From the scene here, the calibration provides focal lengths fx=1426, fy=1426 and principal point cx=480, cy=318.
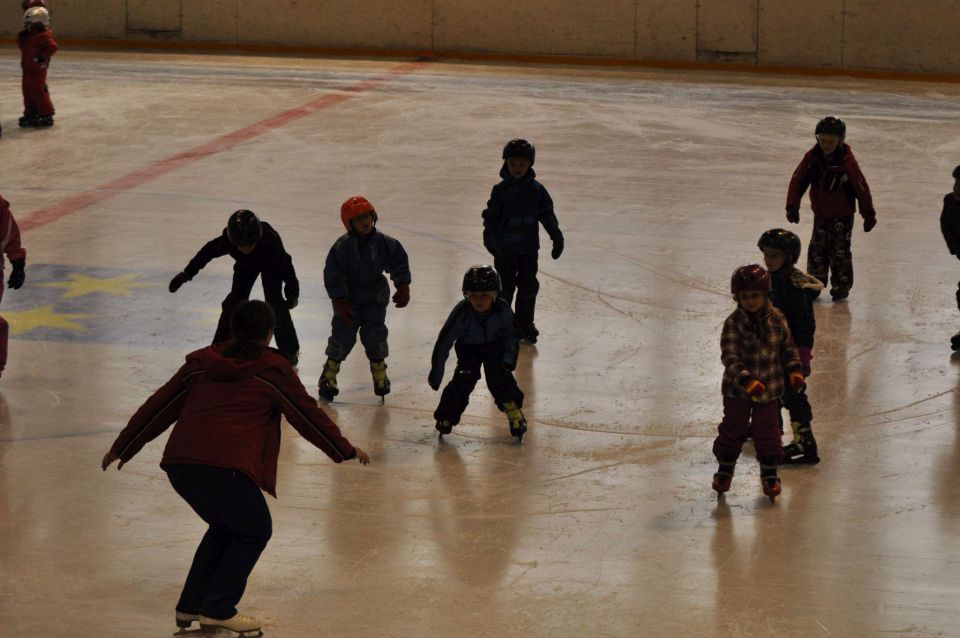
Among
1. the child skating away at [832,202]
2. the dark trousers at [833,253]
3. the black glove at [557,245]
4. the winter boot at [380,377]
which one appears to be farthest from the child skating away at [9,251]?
the dark trousers at [833,253]

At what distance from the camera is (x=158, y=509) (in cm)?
763

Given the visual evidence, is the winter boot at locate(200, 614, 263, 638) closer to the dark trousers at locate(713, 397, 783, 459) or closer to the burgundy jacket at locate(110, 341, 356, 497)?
the burgundy jacket at locate(110, 341, 356, 497)

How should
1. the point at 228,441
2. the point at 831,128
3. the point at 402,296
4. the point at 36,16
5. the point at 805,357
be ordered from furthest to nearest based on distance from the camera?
the point at 36,16 < the point at 831,128 < the point at 402,296 < the point at 805,357 < the point at 228,441

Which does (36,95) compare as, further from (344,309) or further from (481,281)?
(481,281)

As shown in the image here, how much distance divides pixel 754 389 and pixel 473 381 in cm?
204

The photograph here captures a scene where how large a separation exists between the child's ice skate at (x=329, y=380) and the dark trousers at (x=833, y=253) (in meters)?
4.54

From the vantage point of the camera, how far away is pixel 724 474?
7734 millimetres

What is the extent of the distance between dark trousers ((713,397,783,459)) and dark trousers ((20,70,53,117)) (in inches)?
529

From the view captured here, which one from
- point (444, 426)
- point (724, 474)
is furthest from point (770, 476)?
point (444, 426)

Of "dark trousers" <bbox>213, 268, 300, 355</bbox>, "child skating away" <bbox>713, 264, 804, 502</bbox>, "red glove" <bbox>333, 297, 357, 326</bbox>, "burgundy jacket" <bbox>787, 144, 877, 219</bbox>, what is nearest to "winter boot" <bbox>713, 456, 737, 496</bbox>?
"child skating away" <bbox>713, 264, 804, 502</bbox>

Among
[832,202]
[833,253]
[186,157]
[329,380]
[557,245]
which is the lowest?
[329,380]

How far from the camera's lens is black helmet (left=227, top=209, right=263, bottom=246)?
9016 mm

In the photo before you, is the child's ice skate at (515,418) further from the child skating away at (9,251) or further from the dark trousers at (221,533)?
the child skating away at (9,251)

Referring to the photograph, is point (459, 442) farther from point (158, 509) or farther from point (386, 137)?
point (386, 137)
